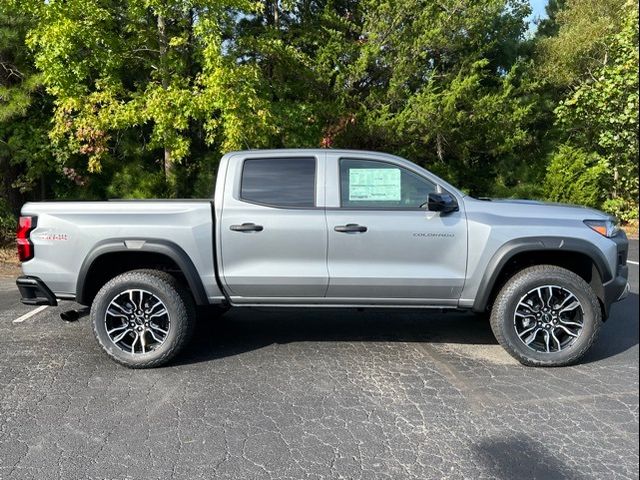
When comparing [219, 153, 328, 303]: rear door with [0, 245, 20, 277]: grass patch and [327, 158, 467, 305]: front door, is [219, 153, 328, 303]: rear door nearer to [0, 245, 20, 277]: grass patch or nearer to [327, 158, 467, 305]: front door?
[327, 158, 467, 305]: front door

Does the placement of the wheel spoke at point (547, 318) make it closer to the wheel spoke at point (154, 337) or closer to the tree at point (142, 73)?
the wheel spoke at point (154, 337)

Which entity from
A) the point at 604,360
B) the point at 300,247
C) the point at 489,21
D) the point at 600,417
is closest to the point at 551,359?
the point at 604,360

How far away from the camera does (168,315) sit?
4.41m

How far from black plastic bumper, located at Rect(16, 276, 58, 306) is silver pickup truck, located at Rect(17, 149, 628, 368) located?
0.01 meters

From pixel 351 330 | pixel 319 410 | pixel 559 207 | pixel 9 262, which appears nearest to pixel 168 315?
pixel 319 410

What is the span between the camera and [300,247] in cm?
440

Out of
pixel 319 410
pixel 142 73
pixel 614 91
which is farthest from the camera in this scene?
pixel 142 73

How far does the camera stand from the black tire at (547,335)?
428 centimetres

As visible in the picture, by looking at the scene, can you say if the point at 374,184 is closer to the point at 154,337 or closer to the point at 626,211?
the point at 154,337

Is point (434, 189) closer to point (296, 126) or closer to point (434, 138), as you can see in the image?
point (296, 126)

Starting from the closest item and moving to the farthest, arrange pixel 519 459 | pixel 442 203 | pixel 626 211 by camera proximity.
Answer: pixel 519 459 < pixel 442 203 < pixel 626 211

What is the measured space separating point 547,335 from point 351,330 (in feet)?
6.24

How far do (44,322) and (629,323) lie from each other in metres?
6.31

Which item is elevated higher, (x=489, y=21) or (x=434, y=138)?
(x=489, y=21)
